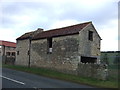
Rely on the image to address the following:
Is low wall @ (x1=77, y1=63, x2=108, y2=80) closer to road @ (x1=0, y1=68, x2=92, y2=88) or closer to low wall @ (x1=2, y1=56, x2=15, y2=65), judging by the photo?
road @ (x1=0, y1=68, x2=92, y2=88)

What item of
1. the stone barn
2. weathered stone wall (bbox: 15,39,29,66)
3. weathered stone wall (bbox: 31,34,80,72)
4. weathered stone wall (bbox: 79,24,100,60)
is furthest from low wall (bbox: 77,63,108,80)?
weathered stone wall (bbox: 15,39,29,66)

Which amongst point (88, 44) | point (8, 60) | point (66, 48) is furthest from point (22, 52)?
point (88, 44)

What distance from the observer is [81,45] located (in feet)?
82.8

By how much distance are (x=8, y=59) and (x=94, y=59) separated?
19135mm

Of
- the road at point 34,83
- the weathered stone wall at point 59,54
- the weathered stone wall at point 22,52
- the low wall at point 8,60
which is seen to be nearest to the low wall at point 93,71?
the weathered stone wall at point 59,54

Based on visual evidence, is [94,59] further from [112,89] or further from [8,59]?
[8,59]

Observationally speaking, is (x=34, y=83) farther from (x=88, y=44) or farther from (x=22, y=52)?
(x=22, y=52)

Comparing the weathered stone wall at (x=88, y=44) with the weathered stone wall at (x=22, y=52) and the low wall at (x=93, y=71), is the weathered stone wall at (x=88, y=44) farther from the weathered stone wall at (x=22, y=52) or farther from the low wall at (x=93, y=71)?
the weathered stone wall at (x=22, y=52)

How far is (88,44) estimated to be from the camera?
26.4 meters

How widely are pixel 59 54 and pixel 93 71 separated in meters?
6.75

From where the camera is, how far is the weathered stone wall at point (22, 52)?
33.9m

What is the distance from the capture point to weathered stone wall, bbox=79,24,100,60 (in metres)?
25.3

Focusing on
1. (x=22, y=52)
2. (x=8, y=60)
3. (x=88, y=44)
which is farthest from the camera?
(x=8, y=60)

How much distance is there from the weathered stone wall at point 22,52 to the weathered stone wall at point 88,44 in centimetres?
1151
